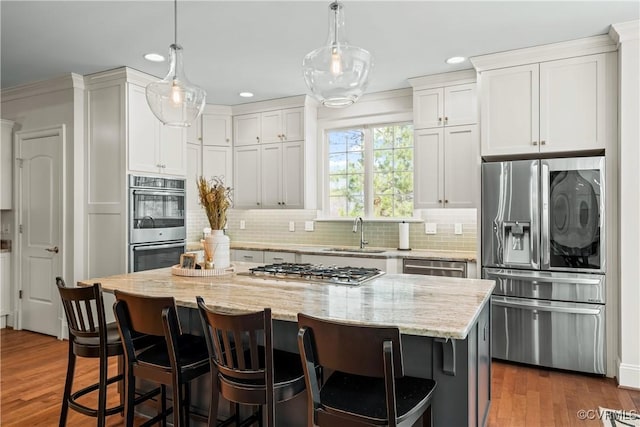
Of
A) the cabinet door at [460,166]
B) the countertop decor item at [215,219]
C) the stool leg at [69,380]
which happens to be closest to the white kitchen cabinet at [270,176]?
the cabinet door at [460,166]

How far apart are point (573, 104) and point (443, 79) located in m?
1.21

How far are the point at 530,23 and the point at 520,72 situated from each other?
1.95 feet

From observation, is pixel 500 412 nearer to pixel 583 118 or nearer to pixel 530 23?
pixel 583 118

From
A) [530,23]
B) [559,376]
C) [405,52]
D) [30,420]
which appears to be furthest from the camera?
[405,52]

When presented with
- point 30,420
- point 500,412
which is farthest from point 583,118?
point 30,420

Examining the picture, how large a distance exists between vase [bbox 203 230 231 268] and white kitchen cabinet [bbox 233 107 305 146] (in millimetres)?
2382

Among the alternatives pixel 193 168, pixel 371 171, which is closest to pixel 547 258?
pixel 371 171

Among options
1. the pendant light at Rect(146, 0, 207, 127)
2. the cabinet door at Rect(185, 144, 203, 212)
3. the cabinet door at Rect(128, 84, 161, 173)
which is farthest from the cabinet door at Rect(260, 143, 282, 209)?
the pendant light at Rect(146, 0, 207, 127)

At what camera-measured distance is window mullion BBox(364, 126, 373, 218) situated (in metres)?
4.95

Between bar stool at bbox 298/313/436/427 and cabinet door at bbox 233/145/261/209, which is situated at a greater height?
cabinet door at bbox 233/145/261/209

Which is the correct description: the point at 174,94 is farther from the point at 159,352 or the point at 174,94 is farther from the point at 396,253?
the point at 396,253

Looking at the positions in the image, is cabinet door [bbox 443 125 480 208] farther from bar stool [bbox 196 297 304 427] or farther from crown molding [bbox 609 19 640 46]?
bar stool [bbox 196 297 304 427]

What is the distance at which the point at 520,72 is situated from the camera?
3557 millimetres

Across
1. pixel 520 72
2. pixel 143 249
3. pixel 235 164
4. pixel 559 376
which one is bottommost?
pixel 559 376
